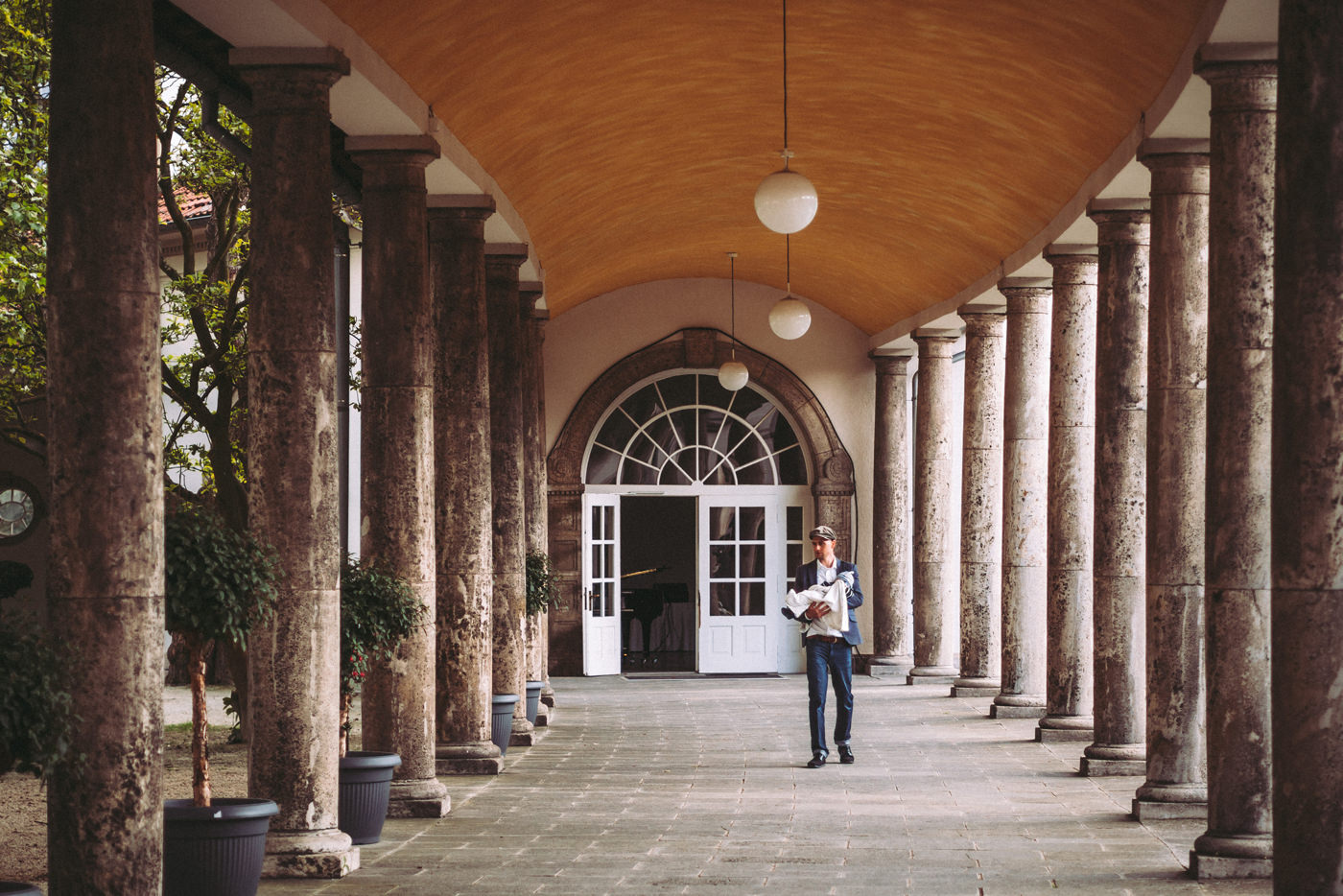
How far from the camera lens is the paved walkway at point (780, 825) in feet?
23.2

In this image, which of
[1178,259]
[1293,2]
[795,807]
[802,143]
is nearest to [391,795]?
[795,807]

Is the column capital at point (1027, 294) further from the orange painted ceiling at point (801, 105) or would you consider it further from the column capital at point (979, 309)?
the column capital at point (979, 309)

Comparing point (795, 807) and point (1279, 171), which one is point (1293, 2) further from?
point (795, 807)

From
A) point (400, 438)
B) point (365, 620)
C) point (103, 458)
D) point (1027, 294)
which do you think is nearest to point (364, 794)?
point (365, 620)

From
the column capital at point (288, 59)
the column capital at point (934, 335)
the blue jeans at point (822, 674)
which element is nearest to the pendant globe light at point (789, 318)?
the column capital at point (934, 335)

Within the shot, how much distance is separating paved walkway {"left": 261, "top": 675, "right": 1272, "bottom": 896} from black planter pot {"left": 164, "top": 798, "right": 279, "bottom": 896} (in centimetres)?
72

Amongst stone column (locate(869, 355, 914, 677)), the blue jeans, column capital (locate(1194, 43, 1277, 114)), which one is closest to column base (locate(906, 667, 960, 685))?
stone column (locate(869, 355, 914, 677))

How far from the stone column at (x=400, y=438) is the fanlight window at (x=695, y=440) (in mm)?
11767

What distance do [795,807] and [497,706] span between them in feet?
9.56

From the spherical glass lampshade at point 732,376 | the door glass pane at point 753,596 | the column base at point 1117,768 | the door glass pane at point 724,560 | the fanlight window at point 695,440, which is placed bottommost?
the column base at point 1117,768

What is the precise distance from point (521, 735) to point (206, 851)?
6.49 m

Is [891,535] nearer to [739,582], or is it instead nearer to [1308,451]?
[739,582]

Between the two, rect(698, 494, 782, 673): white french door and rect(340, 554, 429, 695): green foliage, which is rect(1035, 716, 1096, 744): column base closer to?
rect(340, 554, 429, 695): green foliage

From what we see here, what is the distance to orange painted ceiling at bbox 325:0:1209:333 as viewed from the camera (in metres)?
8.76
